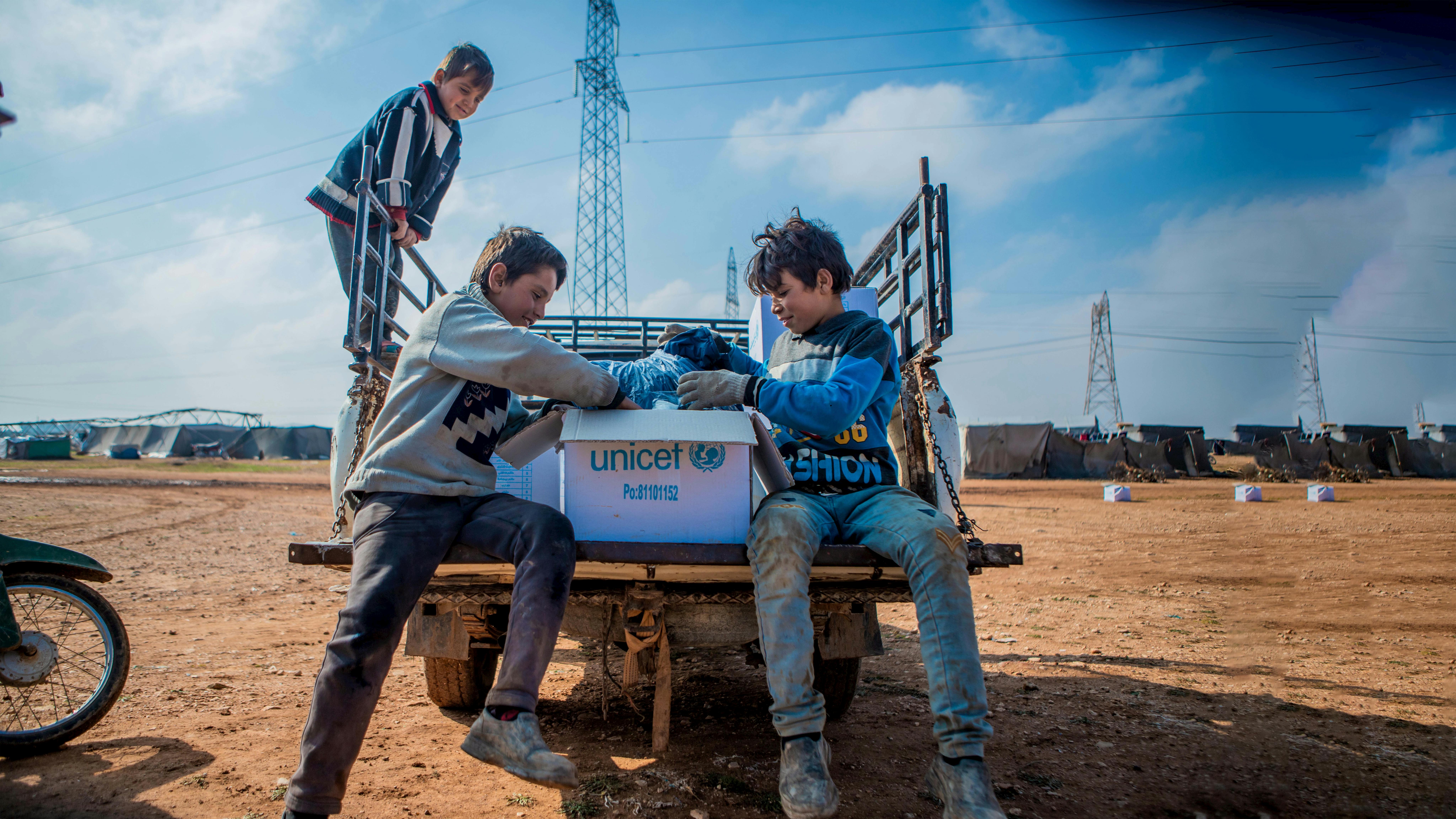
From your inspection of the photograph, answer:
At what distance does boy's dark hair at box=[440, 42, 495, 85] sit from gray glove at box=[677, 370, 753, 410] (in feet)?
8.19

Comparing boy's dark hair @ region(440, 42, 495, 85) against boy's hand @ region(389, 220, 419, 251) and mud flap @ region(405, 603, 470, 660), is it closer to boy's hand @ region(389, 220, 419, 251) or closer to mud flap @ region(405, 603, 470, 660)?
boy's hand @ region(389, 220, 419, 251)

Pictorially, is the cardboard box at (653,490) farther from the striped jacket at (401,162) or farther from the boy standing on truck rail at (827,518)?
the striped jacket at (401,162)

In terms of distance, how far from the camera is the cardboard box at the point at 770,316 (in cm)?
328

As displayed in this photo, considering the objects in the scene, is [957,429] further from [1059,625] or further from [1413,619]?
[1413,619]

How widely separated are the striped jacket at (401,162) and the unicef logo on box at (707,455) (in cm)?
211

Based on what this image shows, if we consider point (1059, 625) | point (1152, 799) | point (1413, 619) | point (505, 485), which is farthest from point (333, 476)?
point (1413, 619)

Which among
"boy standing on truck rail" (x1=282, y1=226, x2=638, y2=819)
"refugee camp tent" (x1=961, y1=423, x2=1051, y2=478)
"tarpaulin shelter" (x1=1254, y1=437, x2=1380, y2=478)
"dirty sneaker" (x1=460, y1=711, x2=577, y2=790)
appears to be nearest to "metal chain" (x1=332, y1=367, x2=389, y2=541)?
"boy standing on truck rail" (x1=282, y1=226, x2=638, y2=819)

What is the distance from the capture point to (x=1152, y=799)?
215cm

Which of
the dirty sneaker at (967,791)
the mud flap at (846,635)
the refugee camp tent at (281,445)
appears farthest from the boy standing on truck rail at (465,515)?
the refugee camp tent at (281,445)

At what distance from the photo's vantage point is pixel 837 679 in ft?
9.28

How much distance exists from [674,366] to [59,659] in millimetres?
2527

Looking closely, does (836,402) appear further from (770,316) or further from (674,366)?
(770,316)

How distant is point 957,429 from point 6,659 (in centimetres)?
353

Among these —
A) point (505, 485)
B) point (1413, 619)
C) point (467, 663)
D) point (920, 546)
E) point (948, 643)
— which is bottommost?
point (1413, 619)
